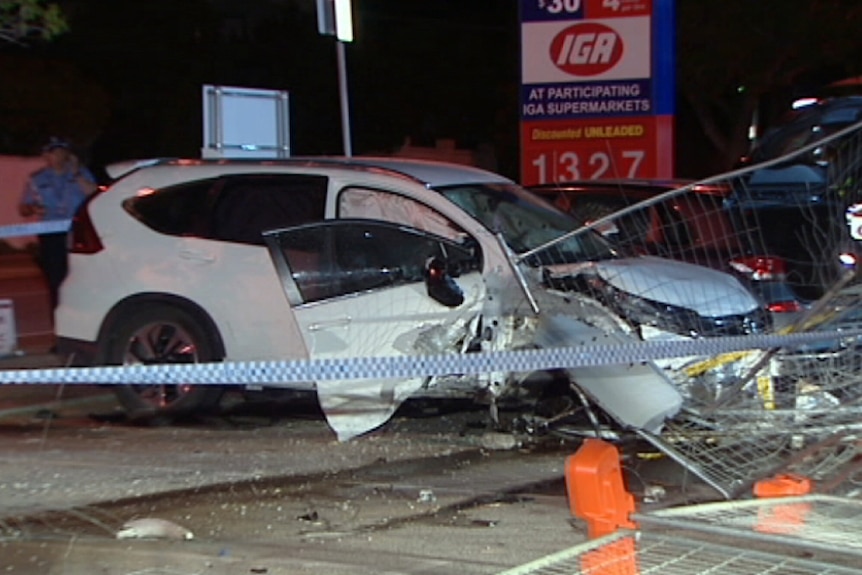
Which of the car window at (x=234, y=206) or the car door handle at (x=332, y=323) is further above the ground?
the car window at (x=234, y=206)

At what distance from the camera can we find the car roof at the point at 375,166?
874cm

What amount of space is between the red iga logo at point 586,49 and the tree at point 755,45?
13464mm

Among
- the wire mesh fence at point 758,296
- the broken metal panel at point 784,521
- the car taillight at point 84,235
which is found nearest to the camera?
the broken metal panel at point 784,521

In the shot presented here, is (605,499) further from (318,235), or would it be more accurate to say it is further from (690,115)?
(690,115)

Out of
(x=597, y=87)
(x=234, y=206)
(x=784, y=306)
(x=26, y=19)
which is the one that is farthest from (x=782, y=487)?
(x=597, y=87)

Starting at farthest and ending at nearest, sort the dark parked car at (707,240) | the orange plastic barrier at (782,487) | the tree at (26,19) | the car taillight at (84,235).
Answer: the tree at (26,19) < the car taillight at (84,235) < the dark parked car at (707,240) < the orange plastic barrier at (782,487)

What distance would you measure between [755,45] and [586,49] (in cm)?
1520

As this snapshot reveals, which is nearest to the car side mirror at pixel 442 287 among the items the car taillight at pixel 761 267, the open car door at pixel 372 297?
the open car door at pixel 372 297

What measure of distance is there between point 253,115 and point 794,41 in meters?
20.4

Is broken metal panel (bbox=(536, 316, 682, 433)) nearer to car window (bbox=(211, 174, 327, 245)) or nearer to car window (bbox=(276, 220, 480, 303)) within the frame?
car window (bbox=(276, 220, 480, 303))

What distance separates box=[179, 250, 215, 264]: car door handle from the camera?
347 inches

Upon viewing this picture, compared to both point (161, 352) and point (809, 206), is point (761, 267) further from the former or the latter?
point (161, 352)

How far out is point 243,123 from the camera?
11.5 meters

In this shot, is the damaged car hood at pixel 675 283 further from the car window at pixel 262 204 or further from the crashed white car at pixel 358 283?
the car window at pixel 262 204
